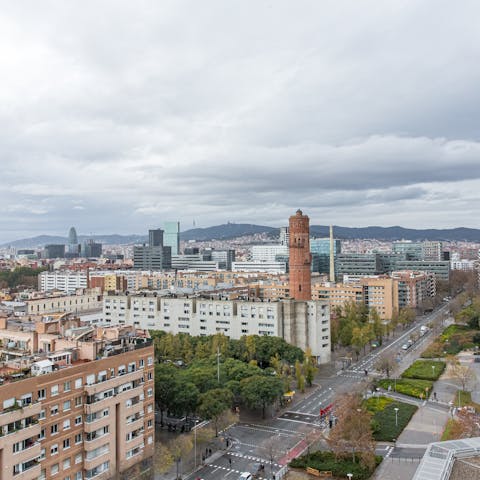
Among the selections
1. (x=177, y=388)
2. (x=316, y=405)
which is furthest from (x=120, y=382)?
(x=316, y=405)

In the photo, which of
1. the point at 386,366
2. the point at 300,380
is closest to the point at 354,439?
the point at 300,380

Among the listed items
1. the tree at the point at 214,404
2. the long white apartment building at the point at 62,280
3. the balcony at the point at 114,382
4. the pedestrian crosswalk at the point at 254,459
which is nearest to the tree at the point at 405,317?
the tree at the point at 214,404

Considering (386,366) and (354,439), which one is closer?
(354,439)

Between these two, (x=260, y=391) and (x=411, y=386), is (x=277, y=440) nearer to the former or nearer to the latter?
(x=260, y=391)

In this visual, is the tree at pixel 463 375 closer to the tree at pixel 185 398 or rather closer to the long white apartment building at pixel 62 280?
the tree at pixel 185 398

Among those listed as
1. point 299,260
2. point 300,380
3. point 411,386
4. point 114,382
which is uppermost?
point 299,260
